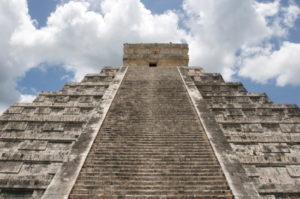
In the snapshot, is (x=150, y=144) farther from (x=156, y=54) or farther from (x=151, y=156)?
(x=156, y=54)

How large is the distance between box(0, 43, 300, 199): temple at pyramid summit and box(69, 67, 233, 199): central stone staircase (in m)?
0.02

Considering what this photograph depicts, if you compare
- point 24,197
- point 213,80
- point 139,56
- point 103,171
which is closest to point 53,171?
point 24,197

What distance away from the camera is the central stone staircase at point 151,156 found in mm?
4676

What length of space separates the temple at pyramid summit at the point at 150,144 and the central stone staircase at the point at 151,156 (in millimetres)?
24

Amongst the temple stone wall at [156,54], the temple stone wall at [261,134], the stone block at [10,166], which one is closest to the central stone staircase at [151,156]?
the temple stone wall at [261,134]

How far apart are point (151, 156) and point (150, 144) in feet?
1.64

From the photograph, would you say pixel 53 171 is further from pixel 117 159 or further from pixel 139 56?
pixel 139 56

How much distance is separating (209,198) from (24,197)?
411 centimetres

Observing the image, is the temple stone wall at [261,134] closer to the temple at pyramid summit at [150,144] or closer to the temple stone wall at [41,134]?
the temple at pyramid summit at [150,144]

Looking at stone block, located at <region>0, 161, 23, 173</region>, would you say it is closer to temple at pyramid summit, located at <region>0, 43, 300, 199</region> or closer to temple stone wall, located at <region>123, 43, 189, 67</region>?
temple at pyramid summit, located at <region>0, 43, 300, 199</region>

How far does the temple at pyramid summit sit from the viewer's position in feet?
15.9

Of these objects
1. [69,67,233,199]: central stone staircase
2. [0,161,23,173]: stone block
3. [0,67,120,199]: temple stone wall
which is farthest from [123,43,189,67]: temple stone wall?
[0,161,23,173]: stone block

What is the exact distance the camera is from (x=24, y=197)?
5.04 m

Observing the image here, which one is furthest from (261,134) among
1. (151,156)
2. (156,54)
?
(156,54)
